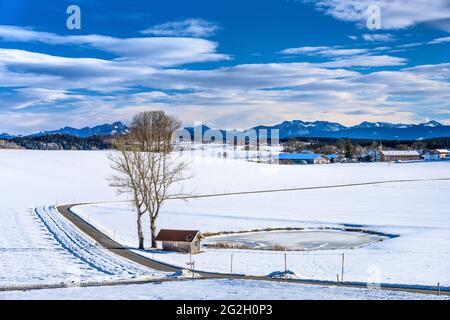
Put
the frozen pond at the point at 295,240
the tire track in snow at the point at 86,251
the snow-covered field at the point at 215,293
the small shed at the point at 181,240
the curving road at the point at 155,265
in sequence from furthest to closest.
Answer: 1. the frozen pond at the point at 295,240
2. the small shed at the point at 181,240
3. the tire track in snow at the point at 86,251
4. the curving road at the point at 155,265
5. the snow-covered field at the point at 215,293

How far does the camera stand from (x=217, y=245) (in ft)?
134

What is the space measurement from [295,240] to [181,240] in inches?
418

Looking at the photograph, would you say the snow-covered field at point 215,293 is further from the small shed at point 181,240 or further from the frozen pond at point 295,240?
the frozen pond at point 295,240

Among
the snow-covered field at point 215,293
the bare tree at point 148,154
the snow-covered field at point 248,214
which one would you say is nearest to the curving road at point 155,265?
the snow-covered field at point 248,214

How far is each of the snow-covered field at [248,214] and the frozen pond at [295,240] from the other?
8.04 feet

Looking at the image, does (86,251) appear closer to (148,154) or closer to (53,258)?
(53,258)

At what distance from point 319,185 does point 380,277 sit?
73.4 metres

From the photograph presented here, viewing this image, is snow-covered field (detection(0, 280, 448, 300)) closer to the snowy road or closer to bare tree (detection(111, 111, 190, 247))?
the snowy road

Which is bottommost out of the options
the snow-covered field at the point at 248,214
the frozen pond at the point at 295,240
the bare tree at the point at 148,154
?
the frozen pond at the point at 295,240

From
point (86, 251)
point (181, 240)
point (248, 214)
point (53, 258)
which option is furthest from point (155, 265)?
point (248, 214)

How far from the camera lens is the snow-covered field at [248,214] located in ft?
101

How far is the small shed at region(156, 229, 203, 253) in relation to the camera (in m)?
37.2

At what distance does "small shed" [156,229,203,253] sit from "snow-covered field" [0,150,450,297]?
47.5 inches
